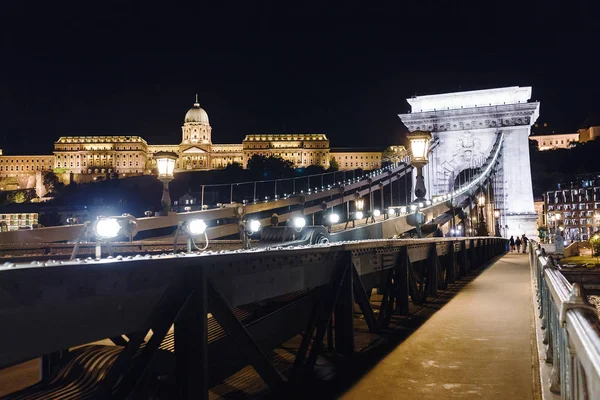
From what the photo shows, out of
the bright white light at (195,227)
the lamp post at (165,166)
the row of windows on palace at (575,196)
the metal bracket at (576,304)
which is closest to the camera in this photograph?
the metal bracket at (576,304)

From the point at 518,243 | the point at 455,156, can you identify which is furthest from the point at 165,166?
the point at 455,156

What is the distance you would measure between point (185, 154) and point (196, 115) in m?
12.0

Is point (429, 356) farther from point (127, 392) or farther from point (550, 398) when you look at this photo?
point (127, 392)

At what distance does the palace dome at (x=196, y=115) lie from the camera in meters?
137

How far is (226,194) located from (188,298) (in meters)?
87.4

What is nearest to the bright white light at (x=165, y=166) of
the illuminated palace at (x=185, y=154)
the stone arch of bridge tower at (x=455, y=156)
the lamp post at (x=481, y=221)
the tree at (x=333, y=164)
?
the lamp post at (x=481, y=221)

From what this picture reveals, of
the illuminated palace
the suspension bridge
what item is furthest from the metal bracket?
the illuminated palace

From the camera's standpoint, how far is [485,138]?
42000 millimetres

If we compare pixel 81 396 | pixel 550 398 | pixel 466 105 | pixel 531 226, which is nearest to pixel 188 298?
pixel 81 396

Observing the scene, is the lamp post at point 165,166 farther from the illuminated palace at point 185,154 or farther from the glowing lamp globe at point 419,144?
the illuminated palace at point 185,154

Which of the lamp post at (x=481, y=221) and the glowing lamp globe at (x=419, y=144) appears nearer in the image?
the glowing lamp globe at (x=419, y=144)

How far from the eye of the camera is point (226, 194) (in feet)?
295

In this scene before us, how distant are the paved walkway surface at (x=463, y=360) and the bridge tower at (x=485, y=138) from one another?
32.6 m

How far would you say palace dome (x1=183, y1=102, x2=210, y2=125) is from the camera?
137000 mm
